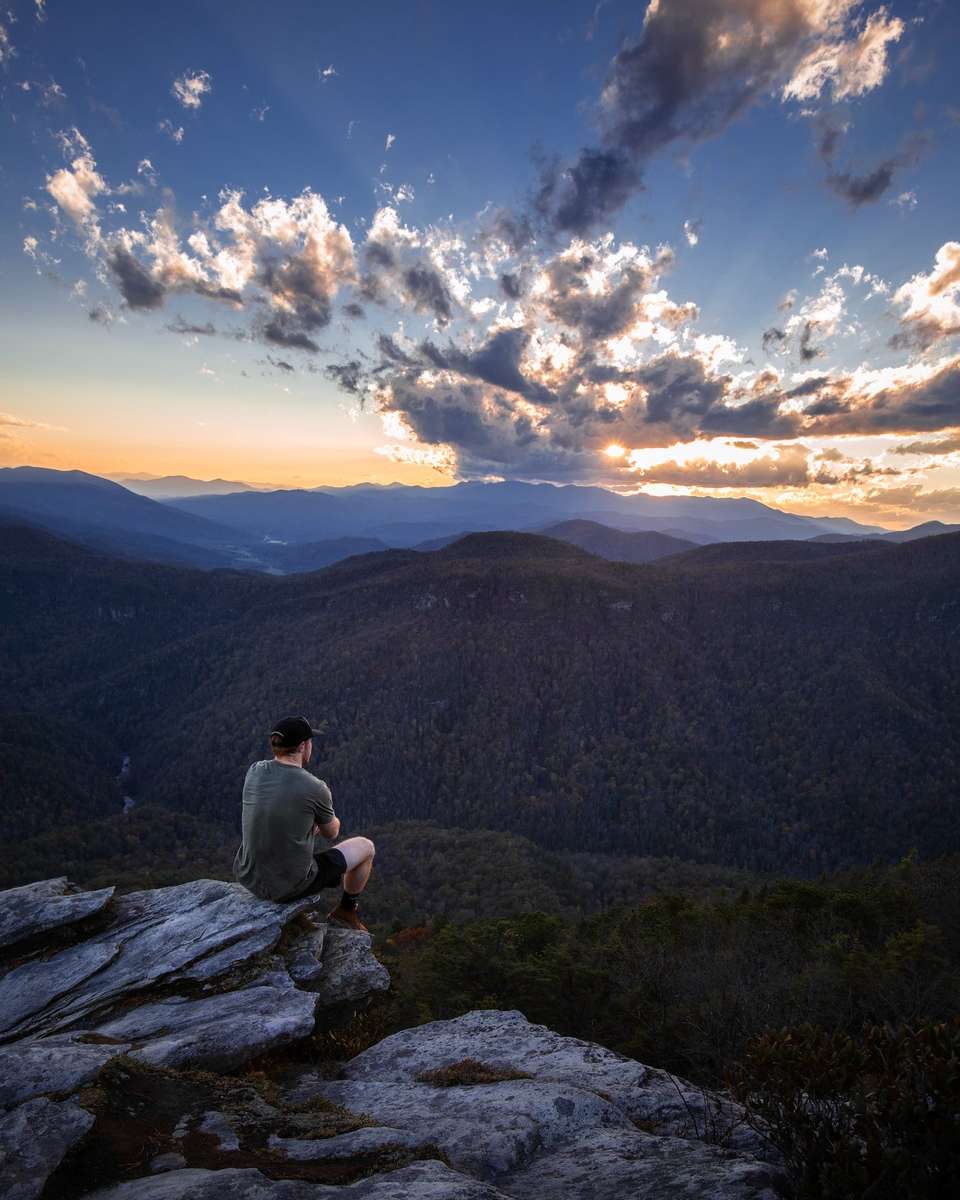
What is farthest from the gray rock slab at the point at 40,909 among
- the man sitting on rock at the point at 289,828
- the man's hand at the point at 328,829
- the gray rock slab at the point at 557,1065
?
the gray rock slab at the point at 557,1065

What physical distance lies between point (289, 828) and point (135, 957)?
4.11 meters

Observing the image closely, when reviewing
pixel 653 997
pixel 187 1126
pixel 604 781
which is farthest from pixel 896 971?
pixel 604 781

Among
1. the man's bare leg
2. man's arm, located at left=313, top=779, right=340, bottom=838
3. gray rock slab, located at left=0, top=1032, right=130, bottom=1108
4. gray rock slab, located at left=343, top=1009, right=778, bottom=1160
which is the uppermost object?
man's arm, located at left=313, top=779, right=340, bottom=838

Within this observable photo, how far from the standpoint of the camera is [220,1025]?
7699 mm

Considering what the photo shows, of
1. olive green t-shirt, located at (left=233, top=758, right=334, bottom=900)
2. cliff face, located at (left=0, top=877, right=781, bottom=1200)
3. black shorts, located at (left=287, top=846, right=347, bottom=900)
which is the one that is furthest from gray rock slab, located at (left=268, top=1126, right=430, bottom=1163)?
black shorts, located at (left=287, top=846, right=347, bottom=900)

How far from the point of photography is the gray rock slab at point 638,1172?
414 cm

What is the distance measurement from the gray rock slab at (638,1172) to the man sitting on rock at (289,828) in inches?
182

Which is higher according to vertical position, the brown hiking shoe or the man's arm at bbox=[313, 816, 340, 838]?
the man's arm at bbox=[313, 816, 340, 838]

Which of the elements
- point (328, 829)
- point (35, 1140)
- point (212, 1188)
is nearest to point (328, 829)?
point (328, 829)

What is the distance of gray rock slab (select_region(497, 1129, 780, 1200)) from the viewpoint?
4.14m

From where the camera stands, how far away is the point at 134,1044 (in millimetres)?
7301

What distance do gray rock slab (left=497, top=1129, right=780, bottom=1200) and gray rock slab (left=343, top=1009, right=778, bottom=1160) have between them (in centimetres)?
74

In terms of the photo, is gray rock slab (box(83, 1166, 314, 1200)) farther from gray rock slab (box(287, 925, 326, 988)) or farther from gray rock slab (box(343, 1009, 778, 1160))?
gray rock slab (box(287, 925, 326, 988))

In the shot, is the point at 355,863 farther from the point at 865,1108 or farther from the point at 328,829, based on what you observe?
the point at 865,1108
